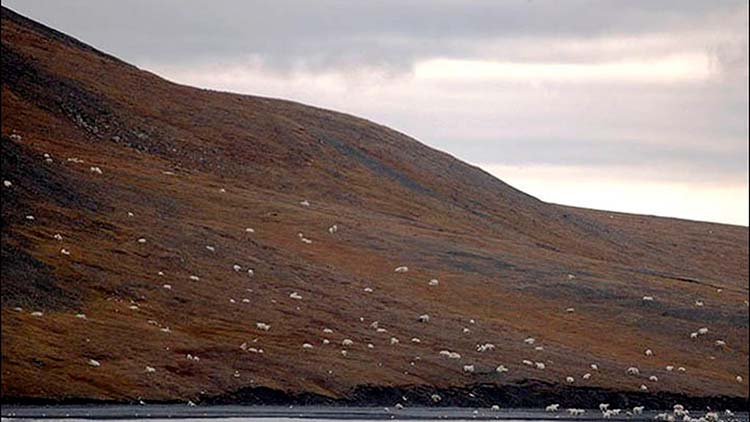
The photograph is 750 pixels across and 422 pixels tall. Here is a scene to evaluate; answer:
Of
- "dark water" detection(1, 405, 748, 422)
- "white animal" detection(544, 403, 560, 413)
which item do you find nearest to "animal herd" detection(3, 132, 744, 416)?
"white animal" detection(544, 403, 560, 413)

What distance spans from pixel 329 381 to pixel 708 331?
155 feet

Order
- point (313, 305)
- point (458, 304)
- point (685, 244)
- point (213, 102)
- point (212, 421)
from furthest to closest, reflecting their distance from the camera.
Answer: point (685, 244) → point (213, 102) → point (458, 304) → point (313, 305) → point (212, 421)

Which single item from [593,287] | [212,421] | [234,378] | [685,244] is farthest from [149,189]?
[685,244]

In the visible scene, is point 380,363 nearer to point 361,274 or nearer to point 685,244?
point 361,274

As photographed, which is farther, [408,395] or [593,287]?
[593,287]

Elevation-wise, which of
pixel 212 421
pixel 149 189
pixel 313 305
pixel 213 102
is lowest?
pixel 212 421

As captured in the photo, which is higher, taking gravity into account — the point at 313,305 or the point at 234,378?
the point at 313,305

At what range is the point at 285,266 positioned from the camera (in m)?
115

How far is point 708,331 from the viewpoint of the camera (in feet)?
406

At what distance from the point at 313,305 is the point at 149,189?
85.2 ft

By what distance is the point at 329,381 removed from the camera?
8581 cm

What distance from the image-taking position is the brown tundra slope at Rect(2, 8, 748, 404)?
8594 cm

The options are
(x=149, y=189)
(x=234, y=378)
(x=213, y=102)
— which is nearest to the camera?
(x=234, y=378)

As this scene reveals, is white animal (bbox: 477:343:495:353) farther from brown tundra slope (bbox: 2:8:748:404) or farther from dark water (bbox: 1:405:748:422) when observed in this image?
dark water (bbox: 1:405:748:422)
